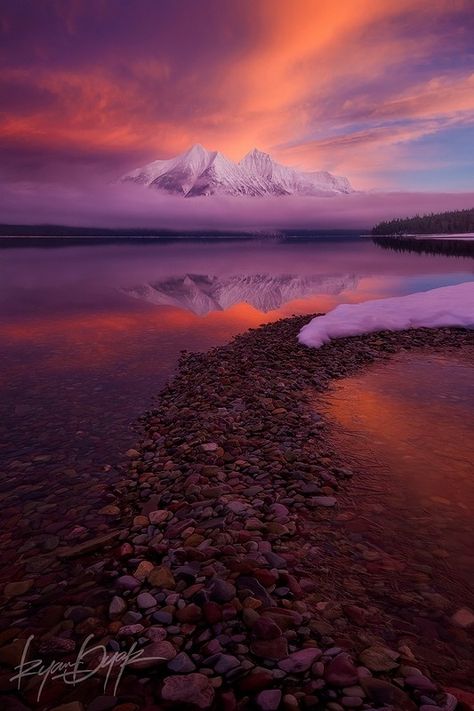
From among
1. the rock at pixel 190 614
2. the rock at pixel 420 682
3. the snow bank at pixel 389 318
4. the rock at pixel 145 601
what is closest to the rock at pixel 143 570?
the rock at pixel 145 601

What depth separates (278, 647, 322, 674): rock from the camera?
11.7 ft

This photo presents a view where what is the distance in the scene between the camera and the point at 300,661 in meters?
3.65

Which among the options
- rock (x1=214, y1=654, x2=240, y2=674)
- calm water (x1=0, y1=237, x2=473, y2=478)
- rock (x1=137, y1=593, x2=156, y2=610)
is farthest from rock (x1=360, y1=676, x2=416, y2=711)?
calm water (x1=0, y1=237, x2=473, y2=478)

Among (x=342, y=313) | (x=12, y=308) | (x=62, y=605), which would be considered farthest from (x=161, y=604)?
(x=12, y=308)

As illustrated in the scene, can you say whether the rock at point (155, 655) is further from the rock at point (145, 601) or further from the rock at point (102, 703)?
the rock at point (145, 601)

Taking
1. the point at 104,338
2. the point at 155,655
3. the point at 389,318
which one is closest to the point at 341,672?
the point at 155,655

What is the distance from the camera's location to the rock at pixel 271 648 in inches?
146

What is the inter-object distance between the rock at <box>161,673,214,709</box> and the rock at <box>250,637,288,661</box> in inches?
20.8

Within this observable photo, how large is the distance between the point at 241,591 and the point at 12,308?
33.1 m

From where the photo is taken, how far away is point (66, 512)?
7277mm

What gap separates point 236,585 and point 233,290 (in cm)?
4129

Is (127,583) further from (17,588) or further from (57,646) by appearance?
(17,588)
